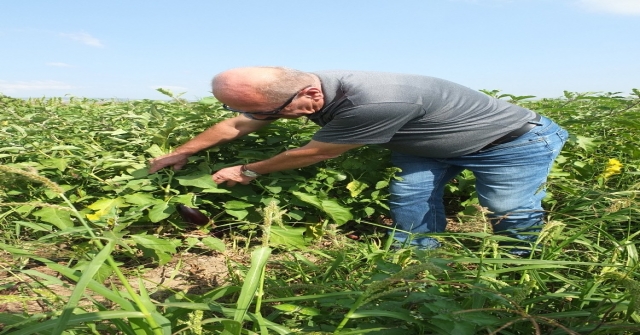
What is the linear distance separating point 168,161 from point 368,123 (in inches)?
46.2

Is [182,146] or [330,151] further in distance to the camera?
[182,146]

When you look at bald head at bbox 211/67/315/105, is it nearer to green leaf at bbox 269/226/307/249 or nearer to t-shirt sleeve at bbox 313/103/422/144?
t-shirt sleeve at bbox 313/103/422/144

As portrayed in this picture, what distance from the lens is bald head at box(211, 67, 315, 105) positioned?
91.6 inches

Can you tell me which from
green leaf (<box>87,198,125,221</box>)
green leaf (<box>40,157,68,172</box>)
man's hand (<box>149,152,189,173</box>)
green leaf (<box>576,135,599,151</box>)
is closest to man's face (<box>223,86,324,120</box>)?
man's hand (<box>149,152,189,173</box>)

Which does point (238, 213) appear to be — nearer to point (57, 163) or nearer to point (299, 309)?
point (57, 163)

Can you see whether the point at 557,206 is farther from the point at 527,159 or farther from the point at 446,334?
the point at 446,334

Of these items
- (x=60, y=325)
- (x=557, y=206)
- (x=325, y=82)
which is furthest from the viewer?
(x=557, y=206)

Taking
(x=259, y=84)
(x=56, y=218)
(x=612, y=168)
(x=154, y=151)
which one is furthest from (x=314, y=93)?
(x=612, y=168)

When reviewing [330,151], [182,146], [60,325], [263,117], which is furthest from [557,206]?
[60,325]

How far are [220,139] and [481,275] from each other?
5.41 ft

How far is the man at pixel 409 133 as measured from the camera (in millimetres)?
2369

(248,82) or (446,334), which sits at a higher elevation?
(248,82)

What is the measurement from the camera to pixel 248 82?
2320mm

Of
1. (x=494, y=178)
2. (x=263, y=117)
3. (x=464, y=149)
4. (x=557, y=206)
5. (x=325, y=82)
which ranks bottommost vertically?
(x=557, y=206)
